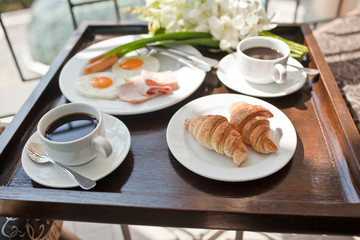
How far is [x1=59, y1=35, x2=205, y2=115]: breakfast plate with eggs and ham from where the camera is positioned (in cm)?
115

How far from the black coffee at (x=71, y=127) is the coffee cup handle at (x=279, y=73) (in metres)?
0.62

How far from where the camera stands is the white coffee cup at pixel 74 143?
33.4 inches

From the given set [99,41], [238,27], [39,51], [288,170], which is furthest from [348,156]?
[39,51]

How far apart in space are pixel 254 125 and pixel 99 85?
1.91 feet

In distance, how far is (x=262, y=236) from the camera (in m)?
1.69

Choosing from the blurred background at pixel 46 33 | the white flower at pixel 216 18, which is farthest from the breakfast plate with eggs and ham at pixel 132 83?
the blurred background at pixel 46 33

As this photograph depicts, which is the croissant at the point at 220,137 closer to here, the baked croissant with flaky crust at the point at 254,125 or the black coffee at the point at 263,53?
the baked croissant with flaky crust at the point at 254,125

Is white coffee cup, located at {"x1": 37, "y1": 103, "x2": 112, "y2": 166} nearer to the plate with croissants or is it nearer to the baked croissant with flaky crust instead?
the plate with croissants

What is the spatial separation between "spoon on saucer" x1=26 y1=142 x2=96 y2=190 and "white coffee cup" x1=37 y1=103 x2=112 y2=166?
0.02 metres

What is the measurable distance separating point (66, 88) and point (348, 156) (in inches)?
36.6

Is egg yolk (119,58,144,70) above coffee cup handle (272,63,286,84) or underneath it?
underneath

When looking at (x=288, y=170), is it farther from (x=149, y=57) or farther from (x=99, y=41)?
(x=99, y=41)

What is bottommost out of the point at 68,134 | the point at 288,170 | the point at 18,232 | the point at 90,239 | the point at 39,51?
the point at 90,239

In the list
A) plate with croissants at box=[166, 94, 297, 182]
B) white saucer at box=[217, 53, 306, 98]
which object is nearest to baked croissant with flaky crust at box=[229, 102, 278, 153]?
plate with croissants at box=[166, 94, 297, 182]
